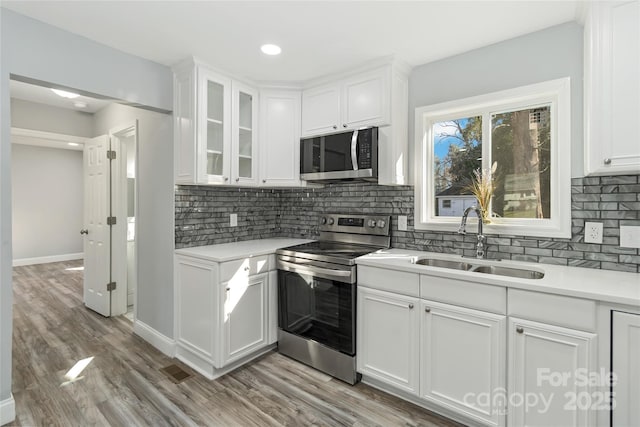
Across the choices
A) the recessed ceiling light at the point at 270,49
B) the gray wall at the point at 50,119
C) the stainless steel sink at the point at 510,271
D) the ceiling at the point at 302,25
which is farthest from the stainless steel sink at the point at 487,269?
the gray wall at the point at 50,119

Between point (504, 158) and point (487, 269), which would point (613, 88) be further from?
point (487, 269)

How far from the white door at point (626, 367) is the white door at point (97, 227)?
436cm

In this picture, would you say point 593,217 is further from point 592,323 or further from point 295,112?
point 295,112

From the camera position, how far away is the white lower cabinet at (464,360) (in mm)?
1688

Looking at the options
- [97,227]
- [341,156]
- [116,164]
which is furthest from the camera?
[97,227]

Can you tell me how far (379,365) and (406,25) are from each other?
2267mm

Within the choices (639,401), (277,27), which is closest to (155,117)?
(277,27)

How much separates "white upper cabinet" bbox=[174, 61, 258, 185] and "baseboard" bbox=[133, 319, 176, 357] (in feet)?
4.62

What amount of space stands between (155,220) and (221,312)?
117cm

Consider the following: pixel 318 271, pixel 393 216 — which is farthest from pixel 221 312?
pixel 393 216

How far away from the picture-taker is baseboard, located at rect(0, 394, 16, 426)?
1.82 meters

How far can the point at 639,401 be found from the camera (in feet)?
4.49

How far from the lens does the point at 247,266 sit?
2.47m

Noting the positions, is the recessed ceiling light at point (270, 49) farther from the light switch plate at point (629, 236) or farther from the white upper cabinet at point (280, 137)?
the light switch plate at point (629, 236)
